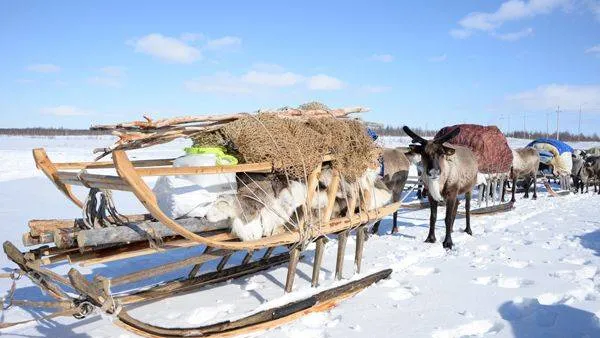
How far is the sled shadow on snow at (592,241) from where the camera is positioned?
7.27m

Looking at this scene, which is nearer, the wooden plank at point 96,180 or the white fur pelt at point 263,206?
the wooden plank at point 96,180

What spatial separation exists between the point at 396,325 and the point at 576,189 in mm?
18184

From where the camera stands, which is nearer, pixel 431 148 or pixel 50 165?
pixel 50 165

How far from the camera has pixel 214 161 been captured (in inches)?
156

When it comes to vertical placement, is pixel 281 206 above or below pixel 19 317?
above

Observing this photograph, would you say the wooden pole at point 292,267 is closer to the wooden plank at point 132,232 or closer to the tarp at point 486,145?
the wooden plank at point 132,232

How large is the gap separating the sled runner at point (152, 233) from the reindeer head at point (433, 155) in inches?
116

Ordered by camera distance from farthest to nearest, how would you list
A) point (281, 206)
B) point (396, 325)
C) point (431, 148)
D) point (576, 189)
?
point (576, 189) < point (431, 148) < point (281, 206) < point (396, 325)

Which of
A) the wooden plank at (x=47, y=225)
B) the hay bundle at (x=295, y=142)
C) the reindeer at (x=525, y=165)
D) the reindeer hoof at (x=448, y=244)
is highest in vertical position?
the hay bundle at (x=295, y=142)

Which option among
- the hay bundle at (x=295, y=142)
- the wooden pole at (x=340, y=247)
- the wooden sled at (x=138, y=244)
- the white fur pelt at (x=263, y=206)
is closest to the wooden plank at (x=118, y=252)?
the wooden sled at (x=138, y=244)

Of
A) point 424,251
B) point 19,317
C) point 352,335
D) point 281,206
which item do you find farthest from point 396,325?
point 19,317

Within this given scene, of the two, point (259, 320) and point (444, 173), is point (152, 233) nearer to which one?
point (259, 320)

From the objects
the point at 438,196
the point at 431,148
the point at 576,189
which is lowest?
the point at 576,189

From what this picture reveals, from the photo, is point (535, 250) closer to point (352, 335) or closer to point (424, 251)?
point (424, 251)
